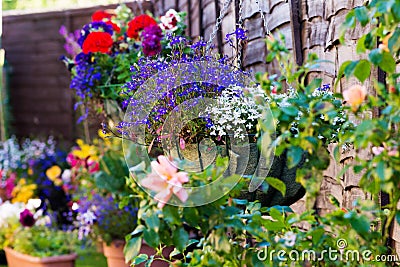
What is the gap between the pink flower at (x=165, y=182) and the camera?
3.91 feet

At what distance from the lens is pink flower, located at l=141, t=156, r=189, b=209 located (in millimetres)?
1190

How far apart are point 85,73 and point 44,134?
228 centimetres

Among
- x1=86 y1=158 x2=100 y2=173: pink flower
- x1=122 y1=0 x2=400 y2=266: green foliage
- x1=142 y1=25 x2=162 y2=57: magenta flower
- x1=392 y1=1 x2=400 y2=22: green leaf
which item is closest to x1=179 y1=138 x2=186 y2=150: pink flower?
x1=122 y1=0 x2=400 y2=266: green foliage

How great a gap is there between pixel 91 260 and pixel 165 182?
2.70 m

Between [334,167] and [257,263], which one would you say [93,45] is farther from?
[257,263]

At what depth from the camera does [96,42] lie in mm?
2691

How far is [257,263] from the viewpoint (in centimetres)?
133

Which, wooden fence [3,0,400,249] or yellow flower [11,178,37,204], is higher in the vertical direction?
wooden fence [3,0,400,249]

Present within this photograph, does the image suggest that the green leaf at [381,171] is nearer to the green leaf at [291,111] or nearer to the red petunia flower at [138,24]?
the green leaf at [291,111]

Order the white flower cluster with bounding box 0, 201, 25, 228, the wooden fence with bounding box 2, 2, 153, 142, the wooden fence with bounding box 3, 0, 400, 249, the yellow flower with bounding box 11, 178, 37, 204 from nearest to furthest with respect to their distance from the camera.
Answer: the wooden fence with bounding box 3, 0, 400, 249
the white flower cluster with bounding box 0, 201, 25, 228
the yellow flower with bounding box 11, 178, 37, 204
the wooden fence with bounding box 2, 2, 153, 142

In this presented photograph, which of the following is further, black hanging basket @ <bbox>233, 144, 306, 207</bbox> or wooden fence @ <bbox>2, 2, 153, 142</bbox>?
wooden fence @ <bbox>2, 2, 153, 142</bbox>

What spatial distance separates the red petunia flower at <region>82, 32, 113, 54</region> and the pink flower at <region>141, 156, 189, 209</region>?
156 cm

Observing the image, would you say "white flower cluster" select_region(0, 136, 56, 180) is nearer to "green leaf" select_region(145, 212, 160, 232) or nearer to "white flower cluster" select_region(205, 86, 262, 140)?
"white flower cluster" select_region(205, 86, 262, 140)

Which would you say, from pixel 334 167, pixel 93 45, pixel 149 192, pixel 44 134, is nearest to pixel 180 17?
pixel 93 45
